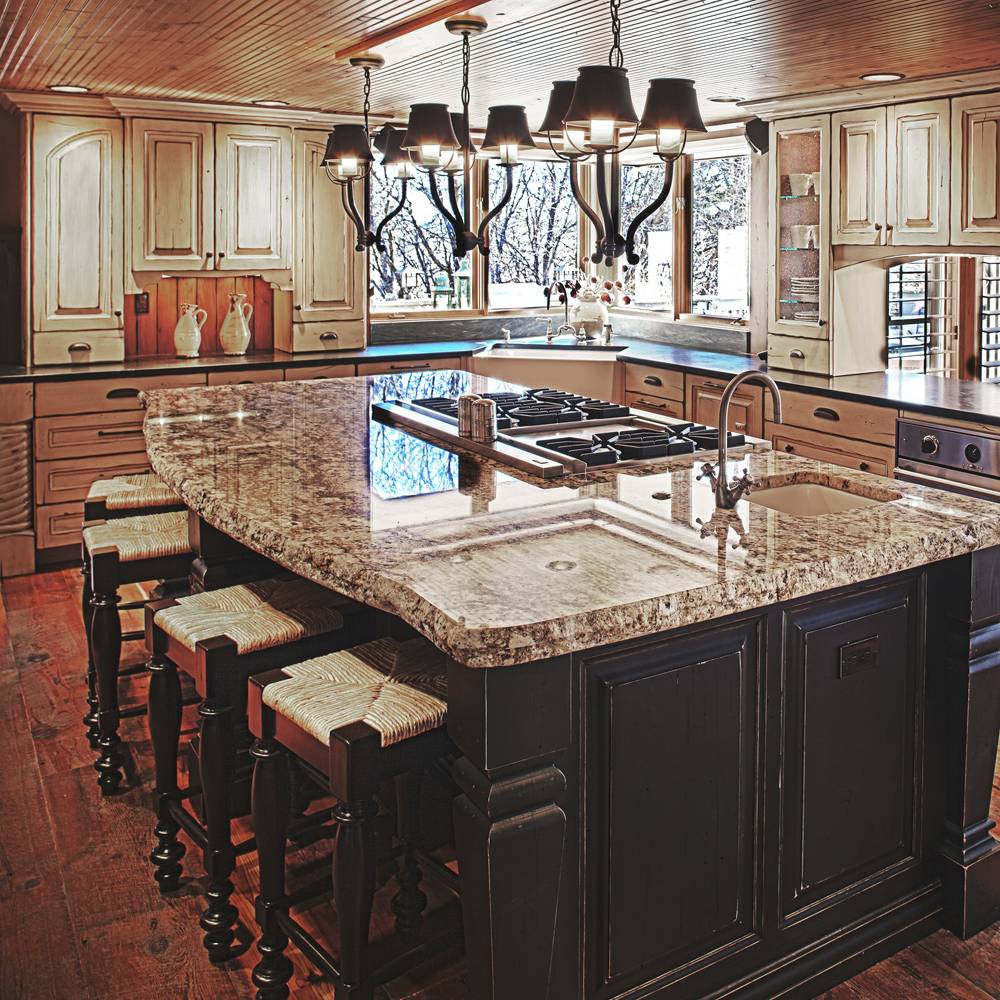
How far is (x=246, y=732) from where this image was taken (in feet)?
10.2

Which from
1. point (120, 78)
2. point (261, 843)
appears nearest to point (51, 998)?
point (261, 843)

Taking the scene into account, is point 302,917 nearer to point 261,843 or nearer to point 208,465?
point 261,843

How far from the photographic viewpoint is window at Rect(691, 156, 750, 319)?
22.3 ft

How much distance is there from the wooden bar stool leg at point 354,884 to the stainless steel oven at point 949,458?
313 cm

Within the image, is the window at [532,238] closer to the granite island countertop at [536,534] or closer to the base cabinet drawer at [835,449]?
the base cabinet drawer at [835,449]

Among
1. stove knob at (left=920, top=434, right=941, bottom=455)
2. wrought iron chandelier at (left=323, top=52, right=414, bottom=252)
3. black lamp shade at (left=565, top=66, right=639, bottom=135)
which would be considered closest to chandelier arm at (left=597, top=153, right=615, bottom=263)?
black lamp shade at (left=565, top=66, right=639, bottom=135)

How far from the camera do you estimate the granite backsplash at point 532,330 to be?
690cm

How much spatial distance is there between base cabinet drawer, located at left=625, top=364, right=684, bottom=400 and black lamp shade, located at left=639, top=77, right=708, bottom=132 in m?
3.54

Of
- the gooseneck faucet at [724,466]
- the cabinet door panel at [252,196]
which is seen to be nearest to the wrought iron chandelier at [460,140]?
the gooseneck faucet at [724,466]

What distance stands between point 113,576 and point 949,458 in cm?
340

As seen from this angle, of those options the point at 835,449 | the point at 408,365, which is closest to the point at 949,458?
the point at 835,449

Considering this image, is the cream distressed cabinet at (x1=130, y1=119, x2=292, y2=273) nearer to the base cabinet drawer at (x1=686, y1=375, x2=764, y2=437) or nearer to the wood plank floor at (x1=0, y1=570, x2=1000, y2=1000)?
the base cabinet drawer at (x1=686, y1=375, x2=764, y2=437)

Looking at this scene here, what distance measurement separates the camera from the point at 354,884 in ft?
6.89

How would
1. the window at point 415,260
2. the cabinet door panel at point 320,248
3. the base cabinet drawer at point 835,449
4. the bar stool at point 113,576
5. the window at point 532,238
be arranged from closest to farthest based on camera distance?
the bar stool at point 113,576 → the base cabinet drawer at point 835,449 → the cabinet door panel at point 320,248 → the window at point 415,260 → the window at point 532,238
